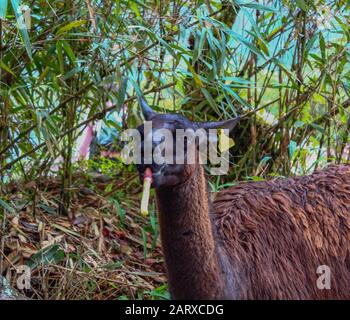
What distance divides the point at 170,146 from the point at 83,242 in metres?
1.65

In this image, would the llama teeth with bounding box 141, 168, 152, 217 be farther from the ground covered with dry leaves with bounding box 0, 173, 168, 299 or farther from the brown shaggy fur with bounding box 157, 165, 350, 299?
the ground covered with dry leaves with bounding box 0, 173, 168, 299

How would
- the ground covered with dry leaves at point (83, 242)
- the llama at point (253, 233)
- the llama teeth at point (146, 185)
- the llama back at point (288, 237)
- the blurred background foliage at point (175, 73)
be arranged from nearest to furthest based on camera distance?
the llama teeth at point (146, 185)
the llama at point (253, 233)
the llama back at point (288, 237)
the blurred background foliage at point (175, 73)
the ground covered with dry leaves at point (83, 242)

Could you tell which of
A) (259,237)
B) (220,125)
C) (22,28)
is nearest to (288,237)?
(259,237)

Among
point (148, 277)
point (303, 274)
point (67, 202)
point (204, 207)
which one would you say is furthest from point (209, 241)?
point (67, 202)

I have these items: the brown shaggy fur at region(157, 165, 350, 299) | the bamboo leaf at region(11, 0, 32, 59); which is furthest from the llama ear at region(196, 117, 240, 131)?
the bamboo leaf at region(11, 0, 32, 59)

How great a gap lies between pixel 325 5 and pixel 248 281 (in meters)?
1.95

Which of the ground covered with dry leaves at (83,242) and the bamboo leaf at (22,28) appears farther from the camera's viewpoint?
the ground covered with dry leaves at (83,242)

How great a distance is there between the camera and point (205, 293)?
3.82m

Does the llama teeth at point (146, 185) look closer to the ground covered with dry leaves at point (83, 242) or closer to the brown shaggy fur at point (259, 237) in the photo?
the brown shaggy fur at point (259, 237)

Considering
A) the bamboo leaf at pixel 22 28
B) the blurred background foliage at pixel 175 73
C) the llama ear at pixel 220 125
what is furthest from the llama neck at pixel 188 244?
the bamboo leaf at pixel 22 28

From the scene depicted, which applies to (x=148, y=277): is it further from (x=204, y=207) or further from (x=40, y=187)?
(x=204, y=207)

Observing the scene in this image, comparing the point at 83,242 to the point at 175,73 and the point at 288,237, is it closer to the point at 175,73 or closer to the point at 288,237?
the point at 175,73

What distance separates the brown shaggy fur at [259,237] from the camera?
12.5 ft
